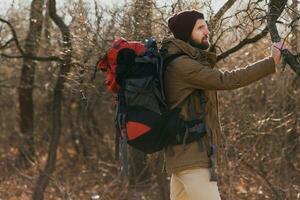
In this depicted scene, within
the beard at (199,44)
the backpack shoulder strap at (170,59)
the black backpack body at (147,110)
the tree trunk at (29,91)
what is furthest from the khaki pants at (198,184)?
the tree trunk at (29,91)

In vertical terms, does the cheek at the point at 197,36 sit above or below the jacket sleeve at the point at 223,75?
above

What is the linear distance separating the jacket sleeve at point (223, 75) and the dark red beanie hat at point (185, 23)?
0.23 m

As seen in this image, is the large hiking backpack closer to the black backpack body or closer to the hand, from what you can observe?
the black backpack body

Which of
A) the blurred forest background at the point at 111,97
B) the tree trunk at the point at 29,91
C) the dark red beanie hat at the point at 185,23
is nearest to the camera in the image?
the dark red beanie hat at the point at 185,23

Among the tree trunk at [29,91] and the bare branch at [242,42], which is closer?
the bare branch at [242,42]

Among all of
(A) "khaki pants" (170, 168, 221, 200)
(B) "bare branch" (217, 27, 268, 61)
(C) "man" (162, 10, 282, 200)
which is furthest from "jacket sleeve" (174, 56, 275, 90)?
(B) "bare branch" (217, 27, 268, 61)

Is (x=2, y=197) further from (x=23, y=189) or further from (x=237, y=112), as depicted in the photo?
(x=237, y=112)

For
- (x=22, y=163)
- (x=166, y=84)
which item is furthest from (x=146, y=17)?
(x=22, y=163)

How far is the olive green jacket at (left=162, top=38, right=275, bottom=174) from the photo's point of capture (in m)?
4.16

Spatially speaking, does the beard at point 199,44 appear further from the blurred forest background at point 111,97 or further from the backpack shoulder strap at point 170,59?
the blurred forest background at point 111,97

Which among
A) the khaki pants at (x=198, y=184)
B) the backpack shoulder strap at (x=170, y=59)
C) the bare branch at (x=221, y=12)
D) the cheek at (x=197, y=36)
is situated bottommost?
the khaki pants at (x=198, y=184)

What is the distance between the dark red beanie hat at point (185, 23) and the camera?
436cm

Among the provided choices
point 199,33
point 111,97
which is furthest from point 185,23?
point 111,97

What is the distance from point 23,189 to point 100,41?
3.68 metres
